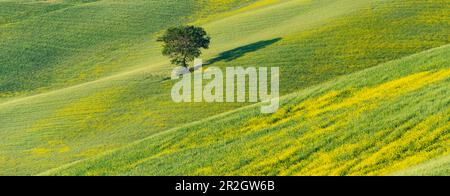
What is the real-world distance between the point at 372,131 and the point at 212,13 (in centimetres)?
6696

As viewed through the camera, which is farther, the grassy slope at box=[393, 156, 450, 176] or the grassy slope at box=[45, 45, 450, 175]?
the grassy slope at box=[45, 45, 450, 175]

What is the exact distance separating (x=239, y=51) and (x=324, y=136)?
117 feet

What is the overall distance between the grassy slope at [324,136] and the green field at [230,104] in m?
0.09

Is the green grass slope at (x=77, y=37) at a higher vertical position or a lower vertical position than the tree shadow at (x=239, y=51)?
higher

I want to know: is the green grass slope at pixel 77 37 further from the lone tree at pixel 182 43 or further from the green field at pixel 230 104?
the lone tree at pixel 182 43

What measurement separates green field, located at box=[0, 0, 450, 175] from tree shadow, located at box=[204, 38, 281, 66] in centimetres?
21

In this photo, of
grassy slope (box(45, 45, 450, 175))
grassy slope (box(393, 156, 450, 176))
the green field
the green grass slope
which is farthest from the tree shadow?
grassy slope (box(393, 156, 450, 176))

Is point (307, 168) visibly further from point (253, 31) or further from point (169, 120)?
point (253, 31)

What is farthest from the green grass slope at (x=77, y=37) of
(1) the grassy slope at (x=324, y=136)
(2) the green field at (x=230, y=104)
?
(1) the grassy slope at (x=324, y=136)

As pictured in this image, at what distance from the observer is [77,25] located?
91438mm

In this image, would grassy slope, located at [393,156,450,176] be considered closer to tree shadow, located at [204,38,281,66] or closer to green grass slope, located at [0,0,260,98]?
tree shadow, located at [204,38,281,66]

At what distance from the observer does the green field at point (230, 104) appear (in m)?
27.9

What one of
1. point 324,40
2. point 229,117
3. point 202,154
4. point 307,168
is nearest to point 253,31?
point 324,40

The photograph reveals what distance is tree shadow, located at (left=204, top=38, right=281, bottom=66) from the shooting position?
62.2 meters
